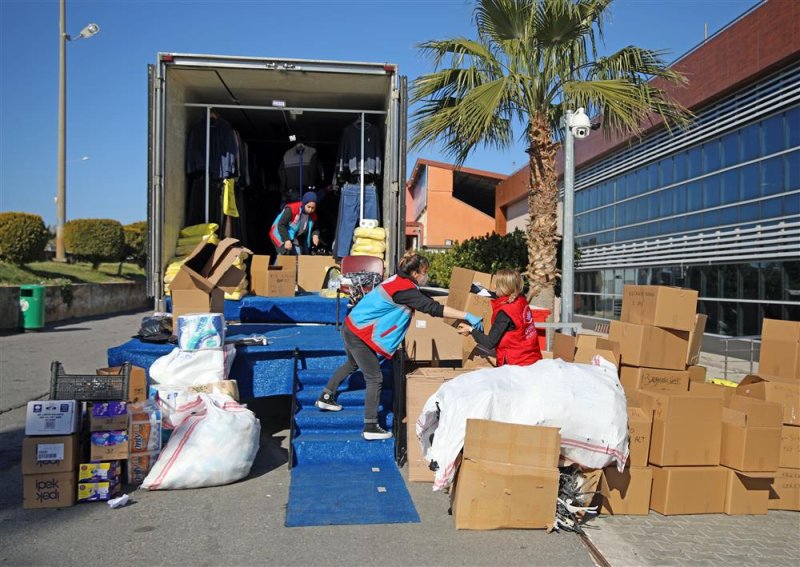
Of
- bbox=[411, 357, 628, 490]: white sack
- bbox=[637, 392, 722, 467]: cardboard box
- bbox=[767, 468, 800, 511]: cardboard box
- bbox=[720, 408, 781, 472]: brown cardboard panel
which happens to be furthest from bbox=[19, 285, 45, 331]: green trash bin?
bbox=[767, 468, 800, 511]: cardboard box

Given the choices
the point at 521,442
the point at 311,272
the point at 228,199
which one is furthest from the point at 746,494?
the point at 228,199

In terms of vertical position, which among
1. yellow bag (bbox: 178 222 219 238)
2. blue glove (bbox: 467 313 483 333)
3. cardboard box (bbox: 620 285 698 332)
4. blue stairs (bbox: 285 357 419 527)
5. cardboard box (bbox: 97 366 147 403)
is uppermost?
yellow bag (bbox: 178 222 219 238)

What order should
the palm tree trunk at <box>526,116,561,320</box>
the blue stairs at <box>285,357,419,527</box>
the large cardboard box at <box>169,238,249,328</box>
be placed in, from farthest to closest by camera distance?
the palm tree trunk at <box>526,116,561,320</box>
the large cardboard box at <box>169,238,249,328</box>
the blue stairs at <box>285,357,419,527</box>

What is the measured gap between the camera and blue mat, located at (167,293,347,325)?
7625 millimetres

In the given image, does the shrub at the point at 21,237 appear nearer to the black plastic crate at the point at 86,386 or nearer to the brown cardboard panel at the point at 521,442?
the black plastic crate at the point at 86,386

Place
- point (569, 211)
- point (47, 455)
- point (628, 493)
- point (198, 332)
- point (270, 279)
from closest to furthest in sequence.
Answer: point (47, 455) < point (628, 493) < point (198, 332) < point (569, 211) < point (270, 279)

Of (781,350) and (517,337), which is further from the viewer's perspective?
(781,350)

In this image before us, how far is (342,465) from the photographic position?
17.5 feet

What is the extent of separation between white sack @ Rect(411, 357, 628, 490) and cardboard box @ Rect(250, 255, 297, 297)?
4.13 m

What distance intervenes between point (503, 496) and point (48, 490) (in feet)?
9.95

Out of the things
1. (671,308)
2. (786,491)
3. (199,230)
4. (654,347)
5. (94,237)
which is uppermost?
(94,237)

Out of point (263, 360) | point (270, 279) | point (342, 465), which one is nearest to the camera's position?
point (342, 465)

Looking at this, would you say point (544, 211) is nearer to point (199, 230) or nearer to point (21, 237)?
point (199, 230)

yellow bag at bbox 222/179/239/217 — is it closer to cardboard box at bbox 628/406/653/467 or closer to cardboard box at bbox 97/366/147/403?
cardboard box at bbox 97/366/147/403
